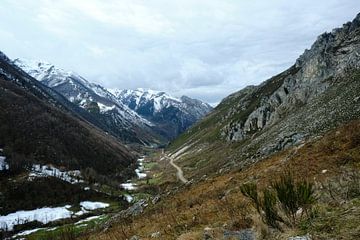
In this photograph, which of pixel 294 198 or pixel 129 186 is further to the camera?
pixel 129 186

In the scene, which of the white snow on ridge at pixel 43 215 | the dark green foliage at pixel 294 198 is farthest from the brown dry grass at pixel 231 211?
the white snow on ridge at pixel 43 215

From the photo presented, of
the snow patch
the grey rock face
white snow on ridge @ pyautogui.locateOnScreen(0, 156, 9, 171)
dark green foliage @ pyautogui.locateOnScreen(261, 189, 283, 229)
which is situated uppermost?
white snow on ridge @ pyautogui.locateOnScreen(0, 156, 9, 171)

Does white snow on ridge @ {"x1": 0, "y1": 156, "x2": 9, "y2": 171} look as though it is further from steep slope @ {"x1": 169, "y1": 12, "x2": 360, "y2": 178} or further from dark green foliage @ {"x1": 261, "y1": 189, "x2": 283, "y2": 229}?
dark green foliage @ {"x1": 261, "y1": 189, "x2": 283, "y2": 229}

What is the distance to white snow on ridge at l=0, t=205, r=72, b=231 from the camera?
130375 mm

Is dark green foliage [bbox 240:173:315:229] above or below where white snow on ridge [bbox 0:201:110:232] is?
below

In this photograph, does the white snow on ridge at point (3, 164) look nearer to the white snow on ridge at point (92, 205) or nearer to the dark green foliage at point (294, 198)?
the white snow on ridge at point (92, 205)

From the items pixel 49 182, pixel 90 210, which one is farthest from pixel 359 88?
pixel 49 182

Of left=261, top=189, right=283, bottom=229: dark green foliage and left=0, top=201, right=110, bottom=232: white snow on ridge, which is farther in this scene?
left=0, top=201, right=110, bottom=232: white snow on ridge

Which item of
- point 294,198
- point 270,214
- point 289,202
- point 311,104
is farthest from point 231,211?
point 311,104

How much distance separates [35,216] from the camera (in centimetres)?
13912

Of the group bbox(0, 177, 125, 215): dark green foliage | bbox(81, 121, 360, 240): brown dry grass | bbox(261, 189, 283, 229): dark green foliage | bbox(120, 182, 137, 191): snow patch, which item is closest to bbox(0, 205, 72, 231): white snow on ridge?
bbox(0, 177, 125, 215): dark green foliage

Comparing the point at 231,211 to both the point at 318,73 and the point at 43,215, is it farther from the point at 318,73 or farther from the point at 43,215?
the point at 43,215

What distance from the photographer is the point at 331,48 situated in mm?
111500

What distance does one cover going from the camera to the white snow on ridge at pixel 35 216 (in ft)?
428
